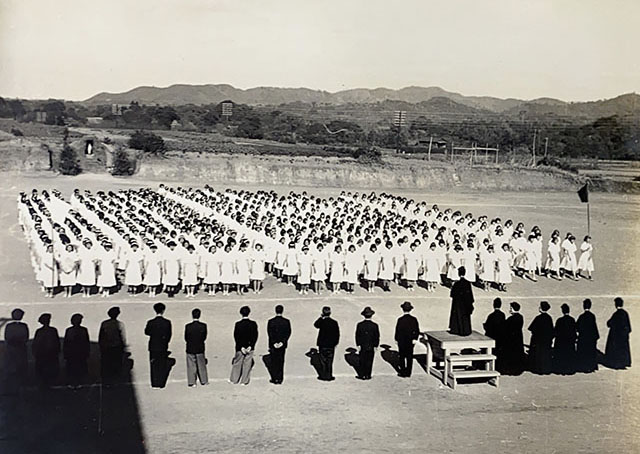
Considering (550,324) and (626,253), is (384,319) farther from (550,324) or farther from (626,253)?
(626,253)

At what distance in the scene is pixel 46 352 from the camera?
737cm

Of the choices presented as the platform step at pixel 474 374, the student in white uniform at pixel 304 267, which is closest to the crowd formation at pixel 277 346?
the platform step at pixel 474 374

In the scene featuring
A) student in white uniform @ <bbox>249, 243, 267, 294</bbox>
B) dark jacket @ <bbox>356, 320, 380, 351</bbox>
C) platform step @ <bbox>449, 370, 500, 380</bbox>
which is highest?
student in white uniform @ <bbox>249, 243, 267, 294</bbox>

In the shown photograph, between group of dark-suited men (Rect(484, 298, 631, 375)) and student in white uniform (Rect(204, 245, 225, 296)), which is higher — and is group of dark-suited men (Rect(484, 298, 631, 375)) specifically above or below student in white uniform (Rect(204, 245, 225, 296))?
below

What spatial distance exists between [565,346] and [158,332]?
482cm

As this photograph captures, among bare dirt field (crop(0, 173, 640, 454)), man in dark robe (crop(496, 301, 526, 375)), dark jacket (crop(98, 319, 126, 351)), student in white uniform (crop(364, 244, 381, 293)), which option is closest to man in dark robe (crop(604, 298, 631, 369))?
bare dirt field (crop(0, 173, 640, 454))

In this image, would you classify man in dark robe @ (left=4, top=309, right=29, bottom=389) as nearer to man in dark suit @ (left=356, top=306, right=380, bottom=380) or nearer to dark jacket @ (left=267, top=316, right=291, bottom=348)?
dark jacket @ (left=267, top=316, right=291, bottom=348)

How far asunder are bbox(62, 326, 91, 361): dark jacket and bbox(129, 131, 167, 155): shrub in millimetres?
23212

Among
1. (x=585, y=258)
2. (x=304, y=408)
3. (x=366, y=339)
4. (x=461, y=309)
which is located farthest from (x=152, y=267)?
(x=585, y=258)

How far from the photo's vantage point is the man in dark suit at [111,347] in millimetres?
7461

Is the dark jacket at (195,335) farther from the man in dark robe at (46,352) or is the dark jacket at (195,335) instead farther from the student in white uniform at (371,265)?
the student in white uniform at (371,265)

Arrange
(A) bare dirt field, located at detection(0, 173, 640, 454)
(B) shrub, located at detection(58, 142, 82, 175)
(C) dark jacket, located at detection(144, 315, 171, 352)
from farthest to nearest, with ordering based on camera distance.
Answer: (B) shrub, located at detection(58, 142, 82, 175) < (C) dark jacket, located at detection(144, 315, 171, 352) < (A) bare dirt field, located at detection(0, 173, 640, 454)

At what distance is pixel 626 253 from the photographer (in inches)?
685

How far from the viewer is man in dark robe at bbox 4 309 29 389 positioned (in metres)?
7.33
